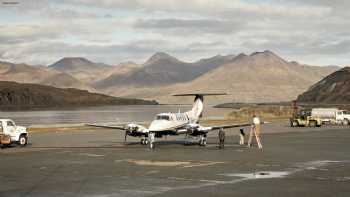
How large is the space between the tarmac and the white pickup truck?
23.5 feet

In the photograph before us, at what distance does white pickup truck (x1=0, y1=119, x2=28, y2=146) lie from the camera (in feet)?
143

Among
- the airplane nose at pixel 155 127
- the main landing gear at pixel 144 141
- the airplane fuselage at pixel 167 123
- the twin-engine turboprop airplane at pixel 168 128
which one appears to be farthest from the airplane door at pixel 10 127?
the airplane nose at pixel 155 127

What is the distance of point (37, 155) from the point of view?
35438 millimetres

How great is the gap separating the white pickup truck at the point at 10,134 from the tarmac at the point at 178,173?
7.15m

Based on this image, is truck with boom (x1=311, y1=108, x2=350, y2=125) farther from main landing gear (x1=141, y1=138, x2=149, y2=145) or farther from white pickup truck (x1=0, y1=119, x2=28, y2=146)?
white pickup truck (x1=0, y1=119, x2=28, y2=146)

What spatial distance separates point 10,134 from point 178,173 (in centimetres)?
2329

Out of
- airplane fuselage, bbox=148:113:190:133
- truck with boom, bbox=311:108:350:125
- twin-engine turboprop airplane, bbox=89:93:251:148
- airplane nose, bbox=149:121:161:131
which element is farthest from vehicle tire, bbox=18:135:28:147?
truck with boom, bbox=311:108:350:125

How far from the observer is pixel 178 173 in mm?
24984

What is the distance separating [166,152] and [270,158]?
26.0 feet

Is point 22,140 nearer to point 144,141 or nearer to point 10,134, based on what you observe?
point 10,134

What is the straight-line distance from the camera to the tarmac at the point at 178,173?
64.8ft

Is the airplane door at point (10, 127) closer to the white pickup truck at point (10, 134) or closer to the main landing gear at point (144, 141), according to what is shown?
the white pickup truck at point (10, 134)

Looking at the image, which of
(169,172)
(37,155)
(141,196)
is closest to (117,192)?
(141,196)

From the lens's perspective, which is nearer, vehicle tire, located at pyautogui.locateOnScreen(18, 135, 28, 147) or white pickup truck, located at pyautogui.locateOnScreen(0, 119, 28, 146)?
white pickup truck, located at pyautogui.locateOnScreen(0, 119, 28, 146)
